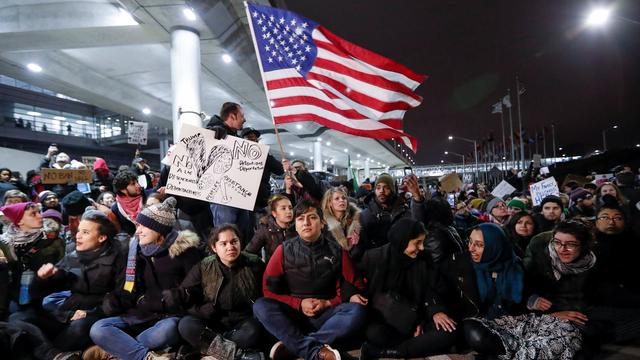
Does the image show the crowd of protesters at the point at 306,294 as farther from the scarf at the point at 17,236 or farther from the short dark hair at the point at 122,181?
the short dark hair at the point at 122,181

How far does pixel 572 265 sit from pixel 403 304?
1691mm

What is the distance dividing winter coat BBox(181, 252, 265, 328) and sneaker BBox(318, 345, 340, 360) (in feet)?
2.85

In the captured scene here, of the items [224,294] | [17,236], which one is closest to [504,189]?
[224,294]

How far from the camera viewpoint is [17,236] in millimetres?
3748

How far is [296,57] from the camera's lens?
4219 mm

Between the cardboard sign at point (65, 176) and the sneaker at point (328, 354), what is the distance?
6007 mm

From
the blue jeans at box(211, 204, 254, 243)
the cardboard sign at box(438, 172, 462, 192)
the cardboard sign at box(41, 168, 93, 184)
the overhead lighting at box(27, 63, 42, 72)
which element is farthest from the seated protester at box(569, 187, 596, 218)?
the overhead lighting at box(27, 63, 42, 72)

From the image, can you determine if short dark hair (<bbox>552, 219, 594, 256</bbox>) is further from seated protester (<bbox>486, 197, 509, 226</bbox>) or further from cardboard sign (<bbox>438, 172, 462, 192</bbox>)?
cardboard sign (<bbox>438, 172, 462, 192</bbox>)

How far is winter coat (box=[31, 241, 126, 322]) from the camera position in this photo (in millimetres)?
3445

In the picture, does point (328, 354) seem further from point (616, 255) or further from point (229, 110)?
point (616, 255)

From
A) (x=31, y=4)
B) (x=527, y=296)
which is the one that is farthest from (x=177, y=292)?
(x=31, y=4)

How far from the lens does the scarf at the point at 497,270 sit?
3.48 metres

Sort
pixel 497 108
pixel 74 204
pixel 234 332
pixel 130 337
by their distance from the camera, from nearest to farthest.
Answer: pixel 130 337 → pixel 234 332 → pixel 74 204 → pixel 497 108

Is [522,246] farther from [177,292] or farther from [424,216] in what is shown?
[177,292]
